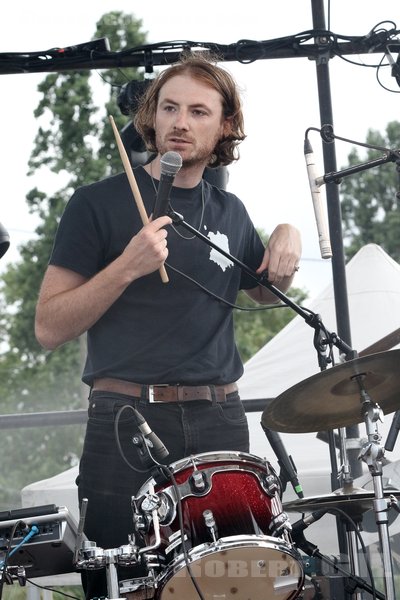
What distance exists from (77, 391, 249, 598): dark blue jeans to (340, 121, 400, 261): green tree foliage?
25557 mm

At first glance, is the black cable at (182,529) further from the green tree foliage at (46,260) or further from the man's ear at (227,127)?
the green tree foliage at (46,260)

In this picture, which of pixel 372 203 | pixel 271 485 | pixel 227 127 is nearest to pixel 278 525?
pixel 271 485

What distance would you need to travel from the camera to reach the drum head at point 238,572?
2.40m

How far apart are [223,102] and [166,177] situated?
2.74ft

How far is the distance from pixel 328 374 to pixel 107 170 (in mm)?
14815

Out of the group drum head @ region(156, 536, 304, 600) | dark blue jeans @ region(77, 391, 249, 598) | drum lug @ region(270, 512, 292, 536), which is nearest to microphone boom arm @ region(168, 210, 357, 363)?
dark blue jeans @ region(77, 391, 249, 598)

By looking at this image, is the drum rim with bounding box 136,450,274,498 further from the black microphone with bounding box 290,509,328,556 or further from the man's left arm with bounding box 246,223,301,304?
the man's left arm with bounding box 246,223,301,304

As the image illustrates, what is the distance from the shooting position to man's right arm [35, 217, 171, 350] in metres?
2.60

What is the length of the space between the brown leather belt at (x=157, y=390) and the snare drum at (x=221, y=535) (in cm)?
32

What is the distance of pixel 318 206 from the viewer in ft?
9.64

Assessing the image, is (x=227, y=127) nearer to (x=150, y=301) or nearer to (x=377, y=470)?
(x=150, y=301)

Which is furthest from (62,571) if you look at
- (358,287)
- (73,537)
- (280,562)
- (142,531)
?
(358,287)

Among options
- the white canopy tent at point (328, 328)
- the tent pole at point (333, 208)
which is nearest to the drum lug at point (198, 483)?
the tent pole at point (333, 208)

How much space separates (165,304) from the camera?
295 cm
